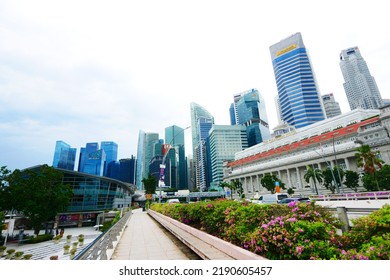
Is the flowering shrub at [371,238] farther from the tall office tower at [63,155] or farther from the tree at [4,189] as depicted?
the tall office tower at [63,155]

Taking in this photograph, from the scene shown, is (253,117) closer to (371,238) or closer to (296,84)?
(296,84)

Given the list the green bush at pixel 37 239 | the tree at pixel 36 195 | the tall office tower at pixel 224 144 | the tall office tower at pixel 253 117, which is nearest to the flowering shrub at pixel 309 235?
the green bush at pixel 37 239

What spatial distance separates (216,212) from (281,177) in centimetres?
6265

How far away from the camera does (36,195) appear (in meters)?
31.1

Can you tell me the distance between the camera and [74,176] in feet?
151

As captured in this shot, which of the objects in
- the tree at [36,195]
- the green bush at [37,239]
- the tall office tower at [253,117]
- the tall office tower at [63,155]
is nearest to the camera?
the green bush at [37,239]

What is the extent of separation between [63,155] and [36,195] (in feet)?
101

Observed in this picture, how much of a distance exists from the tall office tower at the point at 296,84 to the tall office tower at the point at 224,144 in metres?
32.8

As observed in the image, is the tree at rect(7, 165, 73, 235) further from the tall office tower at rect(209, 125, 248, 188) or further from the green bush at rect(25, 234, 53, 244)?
the tall office tower at rect(209, 125, 248, 188)

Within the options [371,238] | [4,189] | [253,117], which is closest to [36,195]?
[4,189]

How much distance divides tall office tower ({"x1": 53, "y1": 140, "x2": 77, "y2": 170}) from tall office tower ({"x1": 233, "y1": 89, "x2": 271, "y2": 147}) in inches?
4906

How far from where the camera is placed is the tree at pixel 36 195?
101 feet

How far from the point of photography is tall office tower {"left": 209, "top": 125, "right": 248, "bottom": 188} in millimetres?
129375
